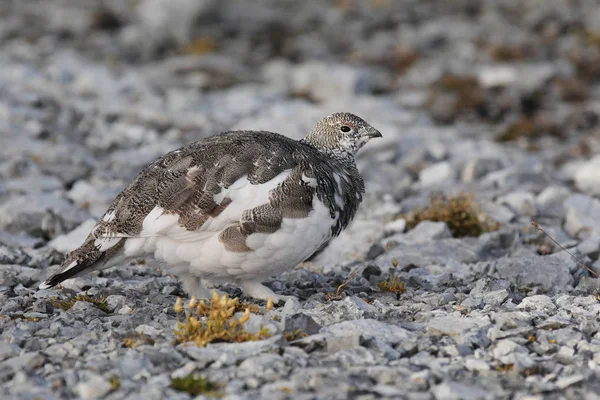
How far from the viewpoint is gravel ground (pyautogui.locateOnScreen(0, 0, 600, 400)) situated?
4.82 meters

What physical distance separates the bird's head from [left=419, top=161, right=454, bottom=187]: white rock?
428 cm

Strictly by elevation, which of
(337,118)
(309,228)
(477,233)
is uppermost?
(337,118)

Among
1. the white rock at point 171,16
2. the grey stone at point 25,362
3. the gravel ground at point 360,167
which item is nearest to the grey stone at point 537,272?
the gravel ground at point 360,167

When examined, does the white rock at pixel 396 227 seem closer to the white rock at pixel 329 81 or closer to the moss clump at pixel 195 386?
the moss clump at pixel 195 386

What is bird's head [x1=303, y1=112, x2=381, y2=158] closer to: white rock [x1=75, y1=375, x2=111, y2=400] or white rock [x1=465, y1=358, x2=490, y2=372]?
white rock [x1=465, y1=358, x2=490, y2=372]

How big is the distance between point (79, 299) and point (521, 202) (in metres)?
5.37

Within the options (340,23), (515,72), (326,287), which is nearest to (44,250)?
(326,287)

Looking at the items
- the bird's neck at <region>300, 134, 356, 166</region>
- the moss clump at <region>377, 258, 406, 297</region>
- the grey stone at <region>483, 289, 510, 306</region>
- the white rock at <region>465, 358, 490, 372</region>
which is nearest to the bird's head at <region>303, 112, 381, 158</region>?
the bird's neck at <region>300, 134, 356, 166</region>

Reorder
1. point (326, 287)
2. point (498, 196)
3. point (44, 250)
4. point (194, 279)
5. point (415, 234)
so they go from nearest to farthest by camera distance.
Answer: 1. point (194, 279)
2. point (326, 287)
3. point (44, 250)
4. point (415, 234)
5. point (498, 196)

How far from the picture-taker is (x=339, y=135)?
22.3 feet

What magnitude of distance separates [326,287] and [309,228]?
43.3 inches

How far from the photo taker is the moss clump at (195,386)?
4.46 m

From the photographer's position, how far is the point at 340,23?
841 inches

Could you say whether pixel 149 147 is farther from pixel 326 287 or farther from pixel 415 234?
pixel 326 287
